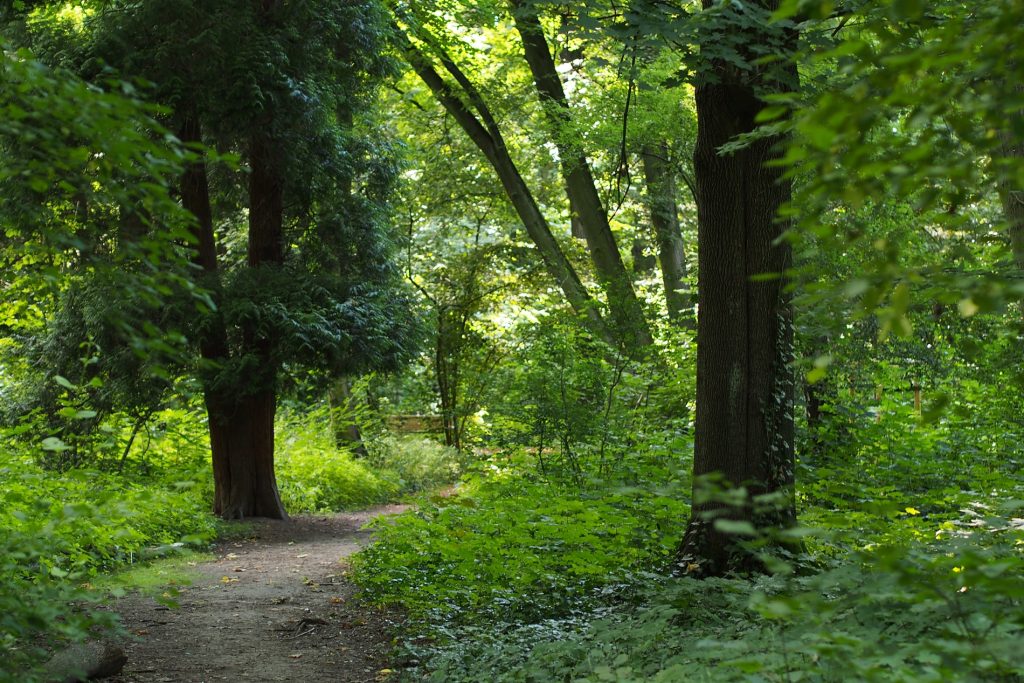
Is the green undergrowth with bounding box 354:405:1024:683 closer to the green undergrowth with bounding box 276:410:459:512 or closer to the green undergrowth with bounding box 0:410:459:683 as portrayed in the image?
the green undergrowth with bounding box 0:410:459:683

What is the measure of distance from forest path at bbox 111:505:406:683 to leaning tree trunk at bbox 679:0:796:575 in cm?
242

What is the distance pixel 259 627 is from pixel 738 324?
4060 mm

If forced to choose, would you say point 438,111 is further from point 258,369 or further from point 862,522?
point 862,522

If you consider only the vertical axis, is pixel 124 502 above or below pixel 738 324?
below

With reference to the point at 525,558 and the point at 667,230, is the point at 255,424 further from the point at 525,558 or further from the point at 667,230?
the point at 667,230

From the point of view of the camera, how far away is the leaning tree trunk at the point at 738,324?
6.25m

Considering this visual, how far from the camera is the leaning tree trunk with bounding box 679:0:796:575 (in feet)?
20.5

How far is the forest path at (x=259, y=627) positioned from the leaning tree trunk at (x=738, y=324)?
2.42 meters

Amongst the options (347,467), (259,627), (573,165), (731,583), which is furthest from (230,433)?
(731,583)

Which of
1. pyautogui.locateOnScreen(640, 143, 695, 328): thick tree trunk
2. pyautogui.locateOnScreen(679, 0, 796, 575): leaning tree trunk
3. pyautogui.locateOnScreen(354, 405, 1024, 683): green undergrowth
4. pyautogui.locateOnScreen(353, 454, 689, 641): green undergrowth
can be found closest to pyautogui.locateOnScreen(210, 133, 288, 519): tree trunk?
pyautogui.locateOnScreen(354, 405, 1024, 683): green undergrowth

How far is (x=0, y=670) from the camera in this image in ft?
9.77

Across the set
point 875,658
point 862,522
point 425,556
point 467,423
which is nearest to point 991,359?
point 862,522

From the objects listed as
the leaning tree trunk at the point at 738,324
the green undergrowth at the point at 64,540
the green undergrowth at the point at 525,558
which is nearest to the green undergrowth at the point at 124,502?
the green undergrowth at the point at 64,540

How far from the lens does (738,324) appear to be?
632 cm
